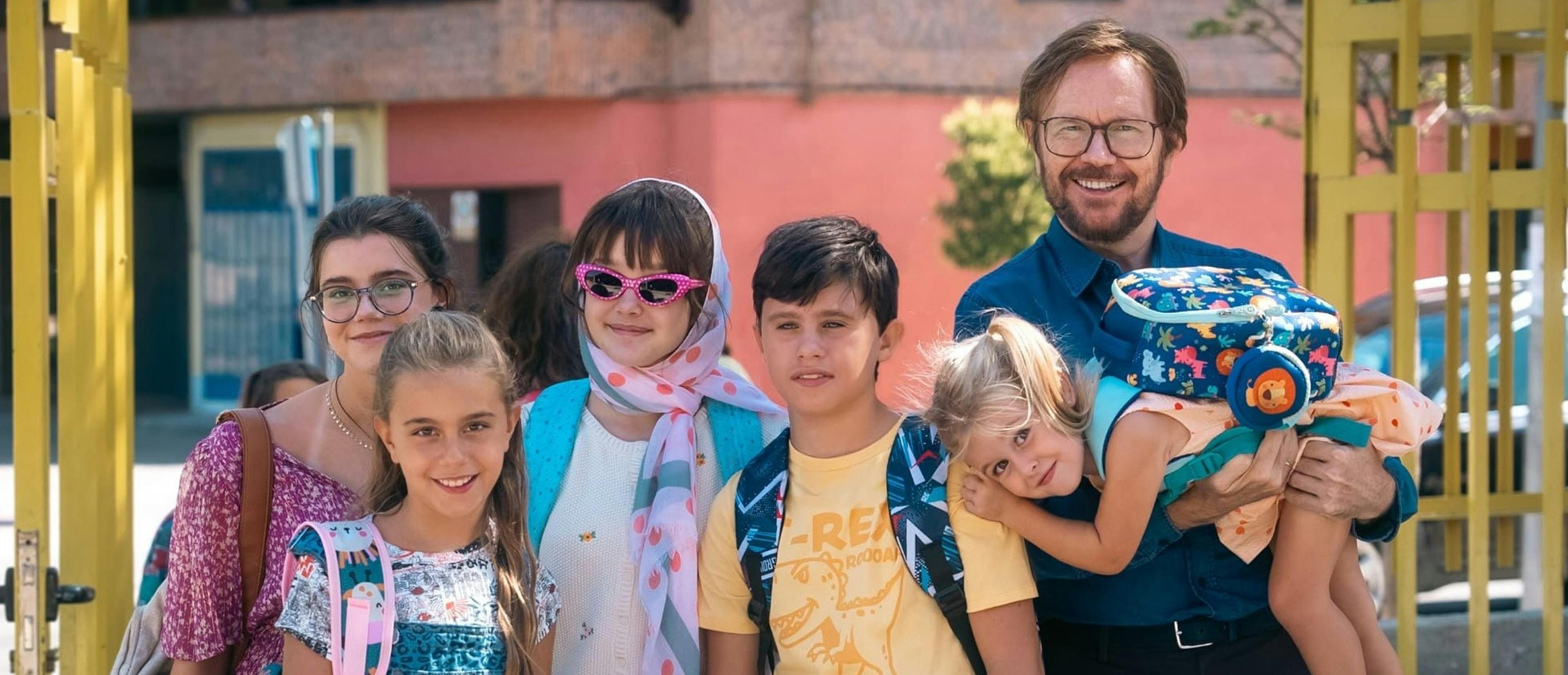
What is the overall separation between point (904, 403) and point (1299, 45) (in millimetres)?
10937

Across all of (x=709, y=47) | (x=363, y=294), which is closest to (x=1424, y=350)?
(x=363, y=294)

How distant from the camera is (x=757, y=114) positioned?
17.7 meters

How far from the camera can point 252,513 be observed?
2.90m

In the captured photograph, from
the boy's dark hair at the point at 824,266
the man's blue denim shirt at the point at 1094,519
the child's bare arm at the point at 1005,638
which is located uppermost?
the boy's dark hair at the point at 824,266

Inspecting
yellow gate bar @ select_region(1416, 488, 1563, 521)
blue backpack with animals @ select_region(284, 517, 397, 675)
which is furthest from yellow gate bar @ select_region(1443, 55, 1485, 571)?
blue backpack with animals @ select_region(284, 517, 397, 675)

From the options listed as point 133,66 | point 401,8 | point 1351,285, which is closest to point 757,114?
point 401,8

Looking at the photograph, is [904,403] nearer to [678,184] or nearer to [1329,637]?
[678,184]

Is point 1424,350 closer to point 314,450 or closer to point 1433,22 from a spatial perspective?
point 1433,22

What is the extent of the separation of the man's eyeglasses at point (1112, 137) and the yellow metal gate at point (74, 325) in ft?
6.71

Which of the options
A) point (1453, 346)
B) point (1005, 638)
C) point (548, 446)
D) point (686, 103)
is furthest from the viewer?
point (686, 103)

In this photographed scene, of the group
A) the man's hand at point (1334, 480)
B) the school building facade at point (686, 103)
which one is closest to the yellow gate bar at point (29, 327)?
the man's hand at point (1334, 480)

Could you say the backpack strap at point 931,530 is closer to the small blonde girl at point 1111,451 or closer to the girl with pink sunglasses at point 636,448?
the small blonde girl at point 1111,451

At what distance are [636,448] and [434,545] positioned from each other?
0.48 metres

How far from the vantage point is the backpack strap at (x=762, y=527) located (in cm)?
293
